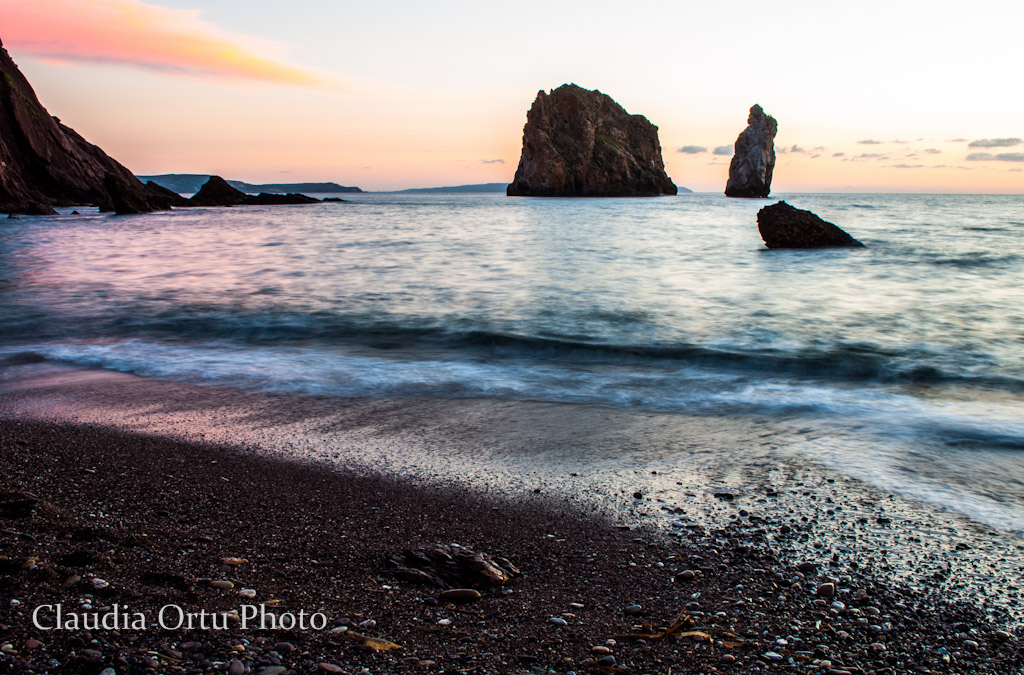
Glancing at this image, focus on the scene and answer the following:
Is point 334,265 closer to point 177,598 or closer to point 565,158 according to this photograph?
point 177,598

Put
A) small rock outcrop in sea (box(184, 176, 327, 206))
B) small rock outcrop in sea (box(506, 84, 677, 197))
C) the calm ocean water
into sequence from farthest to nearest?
small rock outcrop in sea (box(506, 84, 677, 197)) < small rock outcrop in sea (box(184, 176, 327, 206)) < the calm ocean water

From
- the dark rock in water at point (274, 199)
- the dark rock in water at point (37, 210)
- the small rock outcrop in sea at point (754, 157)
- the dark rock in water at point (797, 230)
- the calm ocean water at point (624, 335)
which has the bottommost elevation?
the calm ocean water at point (624, 335)

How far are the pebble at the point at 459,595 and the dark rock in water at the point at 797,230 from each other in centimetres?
1884

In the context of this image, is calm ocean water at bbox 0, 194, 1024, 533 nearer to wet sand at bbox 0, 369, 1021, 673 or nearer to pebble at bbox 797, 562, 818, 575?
wet sand at bbox 0, 369, 1021, 673

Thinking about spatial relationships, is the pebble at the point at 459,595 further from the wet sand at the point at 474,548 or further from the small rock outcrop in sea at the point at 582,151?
the small rock outcrop in sea at the point at 582,151

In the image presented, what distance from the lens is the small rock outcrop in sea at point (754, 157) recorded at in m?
88.4

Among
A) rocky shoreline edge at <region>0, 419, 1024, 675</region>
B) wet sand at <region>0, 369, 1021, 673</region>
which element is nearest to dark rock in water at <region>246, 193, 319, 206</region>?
wet sand at <region>0, 369, 1021, 673</region>

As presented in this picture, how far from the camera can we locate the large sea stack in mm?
42688

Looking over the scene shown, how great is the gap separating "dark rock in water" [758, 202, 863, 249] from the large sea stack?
1678 inches

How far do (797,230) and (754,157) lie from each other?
79646 mm

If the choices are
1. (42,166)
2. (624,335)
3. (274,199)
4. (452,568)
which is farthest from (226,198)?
(452,568)

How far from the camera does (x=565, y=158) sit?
96625mm

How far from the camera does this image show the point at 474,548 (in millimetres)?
2670

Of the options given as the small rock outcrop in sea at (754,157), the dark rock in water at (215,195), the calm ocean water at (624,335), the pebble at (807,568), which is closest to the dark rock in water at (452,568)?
the pebble at (807,568)
